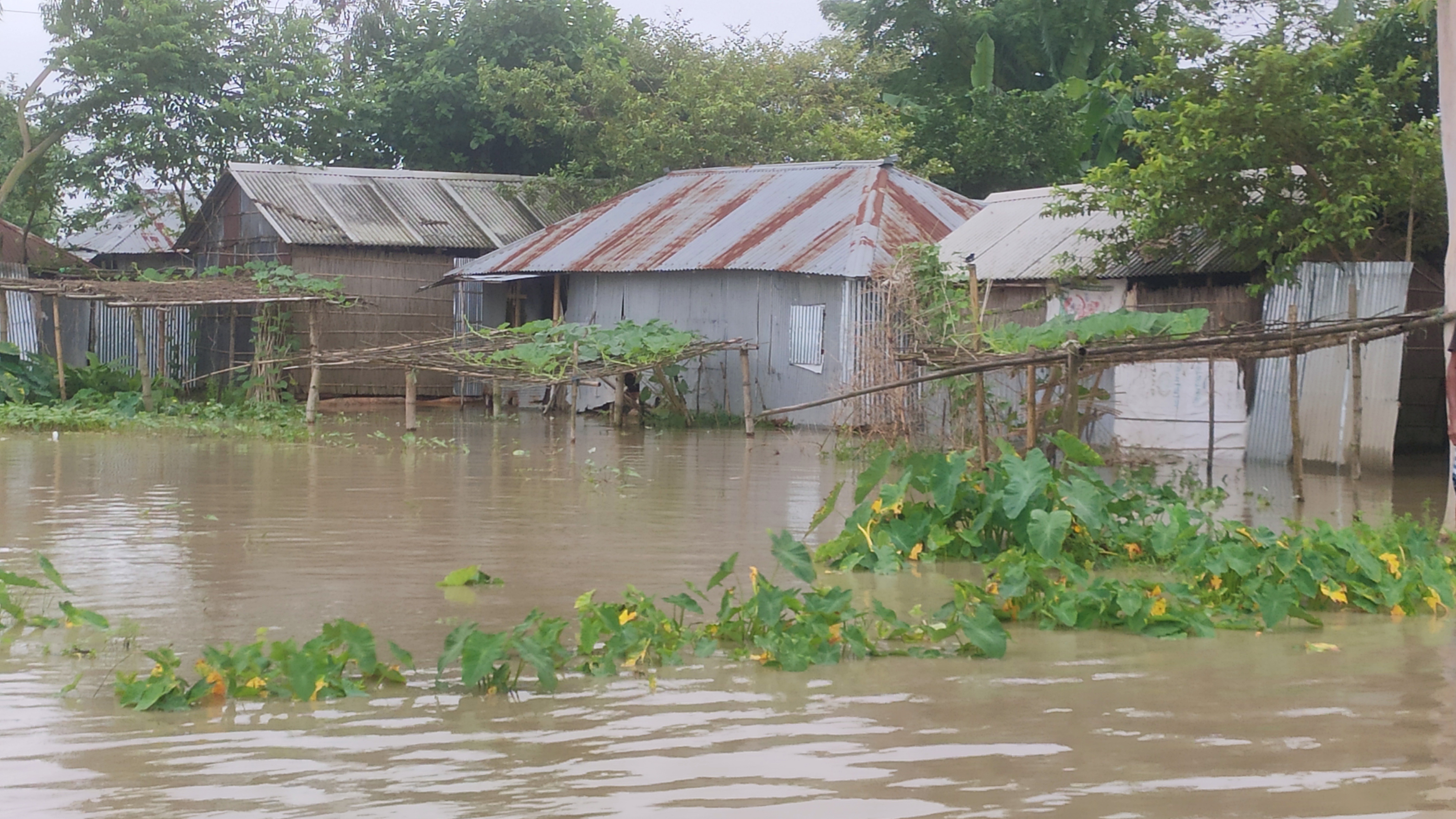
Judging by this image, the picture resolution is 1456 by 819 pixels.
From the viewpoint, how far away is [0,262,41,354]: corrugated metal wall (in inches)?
908

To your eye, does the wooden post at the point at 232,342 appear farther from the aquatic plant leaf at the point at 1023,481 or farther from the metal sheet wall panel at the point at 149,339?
the aquatic plant leaf at the point at 1023,481

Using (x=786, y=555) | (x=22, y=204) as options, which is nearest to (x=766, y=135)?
(x=22, y=204)

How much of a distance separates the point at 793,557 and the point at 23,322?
64.4ft

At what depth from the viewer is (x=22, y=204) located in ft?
99.1

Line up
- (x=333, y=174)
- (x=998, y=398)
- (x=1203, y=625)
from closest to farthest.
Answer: (x=1203, y=625) → (x=998, y=398) → (x=333, y=174)

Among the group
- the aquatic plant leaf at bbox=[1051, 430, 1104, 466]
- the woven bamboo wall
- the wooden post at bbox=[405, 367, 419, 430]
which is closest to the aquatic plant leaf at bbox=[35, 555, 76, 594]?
the aquatic plant leaf at bbox=[1051, 430, 1104, 466]

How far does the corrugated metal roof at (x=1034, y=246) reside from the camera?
602 inches

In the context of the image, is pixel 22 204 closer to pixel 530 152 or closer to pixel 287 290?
pixel 530 152

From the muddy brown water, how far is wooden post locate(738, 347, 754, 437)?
323 inches

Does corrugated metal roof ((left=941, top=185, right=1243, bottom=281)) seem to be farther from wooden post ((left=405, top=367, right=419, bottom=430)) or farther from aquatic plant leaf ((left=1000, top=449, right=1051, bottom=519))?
aquatic plant leaf ((left=1000, top=449, right=1051, bottom=519))

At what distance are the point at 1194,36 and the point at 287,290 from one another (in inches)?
503

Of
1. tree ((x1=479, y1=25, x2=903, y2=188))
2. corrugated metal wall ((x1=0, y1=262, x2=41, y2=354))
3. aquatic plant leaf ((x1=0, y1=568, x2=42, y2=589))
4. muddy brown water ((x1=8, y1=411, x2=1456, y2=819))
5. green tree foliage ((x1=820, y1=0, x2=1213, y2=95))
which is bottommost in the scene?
muddy brown water ((x1=8, y1=411, x2=1456, y2=819))

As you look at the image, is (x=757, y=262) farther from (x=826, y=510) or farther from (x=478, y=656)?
(x=478, y=656)

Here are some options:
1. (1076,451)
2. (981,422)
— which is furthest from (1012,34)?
(1076,451)
